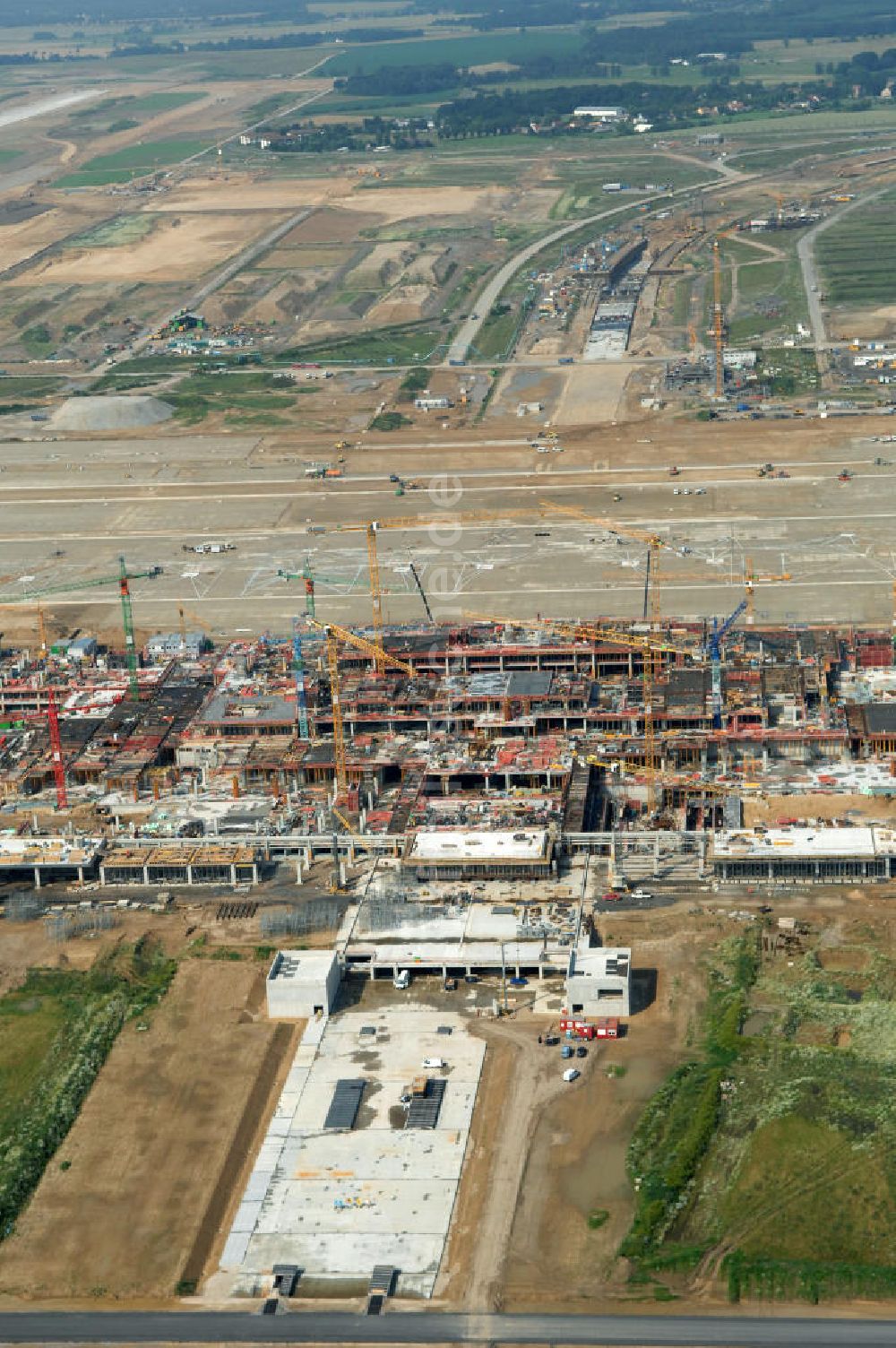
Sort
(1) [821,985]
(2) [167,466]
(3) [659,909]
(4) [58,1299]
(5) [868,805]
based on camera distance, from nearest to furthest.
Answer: (4) [58,1299] < (1) [821,985] < (3) [659,909] < (5) [868,805] < (2) [167,466]

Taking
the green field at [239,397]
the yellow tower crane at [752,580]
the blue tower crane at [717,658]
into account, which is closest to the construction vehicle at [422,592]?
the blue tower crane at [717,658]

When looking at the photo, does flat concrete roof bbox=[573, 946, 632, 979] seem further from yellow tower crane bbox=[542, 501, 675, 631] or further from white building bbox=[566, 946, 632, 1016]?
yellow tower crane bbox=[542, 501, 675, 631]

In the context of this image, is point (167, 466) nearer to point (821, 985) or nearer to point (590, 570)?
point (590, 570)

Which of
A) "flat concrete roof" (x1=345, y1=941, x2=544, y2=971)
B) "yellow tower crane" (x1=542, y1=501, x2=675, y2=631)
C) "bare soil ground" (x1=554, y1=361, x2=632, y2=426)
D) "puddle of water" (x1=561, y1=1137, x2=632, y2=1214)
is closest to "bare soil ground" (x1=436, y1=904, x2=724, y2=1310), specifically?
"puddle of water" (x1=561, y1=1137, x2=632, y2=1214)

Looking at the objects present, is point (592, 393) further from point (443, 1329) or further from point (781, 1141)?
point (443, 1329)

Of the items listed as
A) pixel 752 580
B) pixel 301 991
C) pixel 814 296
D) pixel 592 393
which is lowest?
pixel 814 296

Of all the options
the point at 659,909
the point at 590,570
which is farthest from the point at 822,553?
the point at 659,909

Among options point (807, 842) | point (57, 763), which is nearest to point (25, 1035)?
point (57, 763)
